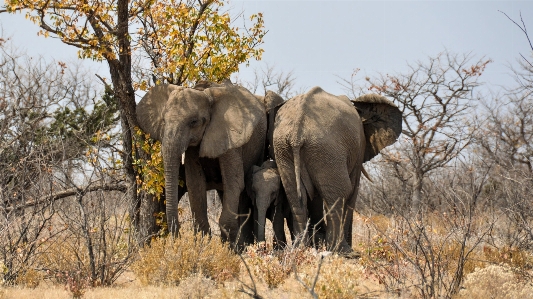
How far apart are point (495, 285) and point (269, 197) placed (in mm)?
4288

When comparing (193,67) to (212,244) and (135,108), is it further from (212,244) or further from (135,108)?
(212,244)

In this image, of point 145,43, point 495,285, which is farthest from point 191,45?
point 495,285

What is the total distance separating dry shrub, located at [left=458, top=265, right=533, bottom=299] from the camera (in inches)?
299

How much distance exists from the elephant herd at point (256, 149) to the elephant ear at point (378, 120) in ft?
1.92

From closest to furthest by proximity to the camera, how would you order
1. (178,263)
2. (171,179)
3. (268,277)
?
1. (268,277)
2. (178,263)
3. (171,179)

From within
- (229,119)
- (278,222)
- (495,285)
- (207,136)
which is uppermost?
(229,119)

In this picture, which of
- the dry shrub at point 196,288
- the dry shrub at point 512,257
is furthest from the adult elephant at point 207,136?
the dry shrub at point 512,257

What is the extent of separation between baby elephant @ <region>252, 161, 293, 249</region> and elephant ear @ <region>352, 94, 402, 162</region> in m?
2.01

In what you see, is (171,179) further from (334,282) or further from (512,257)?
(512,257)

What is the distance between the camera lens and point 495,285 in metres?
7.82

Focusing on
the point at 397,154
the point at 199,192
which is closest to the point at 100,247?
the point at 199,192

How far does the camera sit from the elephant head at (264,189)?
1091 centimetres

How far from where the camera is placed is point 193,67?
39.8ft

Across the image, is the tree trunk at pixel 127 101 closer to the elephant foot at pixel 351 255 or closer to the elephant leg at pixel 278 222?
the elephant leg at pixel 278 222
